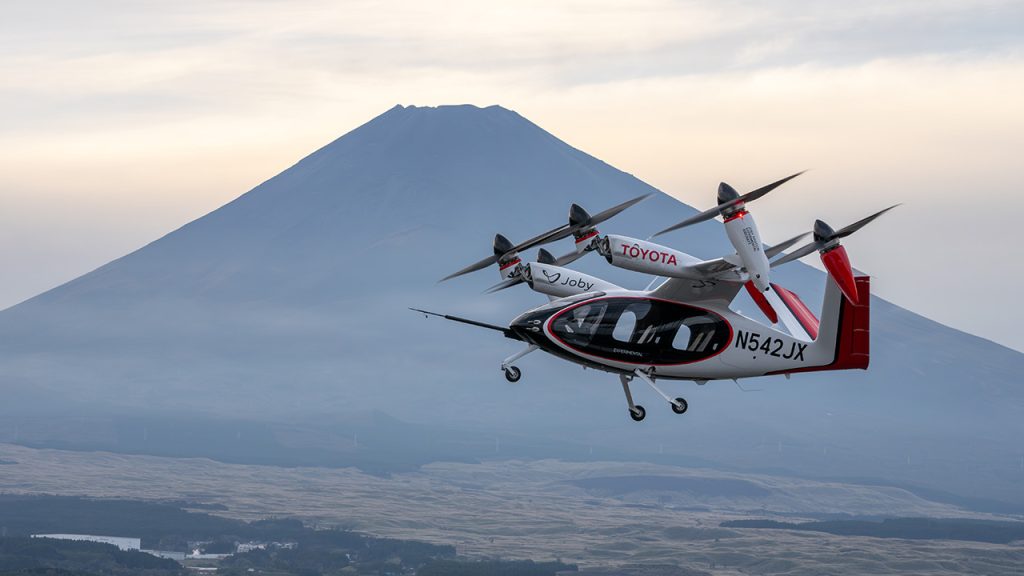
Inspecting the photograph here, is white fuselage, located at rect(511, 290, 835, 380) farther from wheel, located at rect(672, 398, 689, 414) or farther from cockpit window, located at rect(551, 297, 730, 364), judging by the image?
wheel, located at rect(672, 398, 689, 414)

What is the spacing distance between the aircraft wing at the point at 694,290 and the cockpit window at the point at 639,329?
1.22ft

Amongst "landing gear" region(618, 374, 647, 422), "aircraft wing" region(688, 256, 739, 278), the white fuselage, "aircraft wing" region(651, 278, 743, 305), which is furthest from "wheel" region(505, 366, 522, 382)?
"aircraft wing" region(688, 256, 739, 278)

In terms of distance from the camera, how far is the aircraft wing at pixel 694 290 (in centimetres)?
7119

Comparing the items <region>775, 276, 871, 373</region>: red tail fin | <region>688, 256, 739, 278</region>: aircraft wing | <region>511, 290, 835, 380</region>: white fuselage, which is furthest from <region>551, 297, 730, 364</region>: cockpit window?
<region>775, 276, 871, 373</region>: red tail fin

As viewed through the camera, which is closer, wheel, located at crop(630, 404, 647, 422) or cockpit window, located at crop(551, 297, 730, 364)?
wheel, located at crop(630, 404, 647, 422)

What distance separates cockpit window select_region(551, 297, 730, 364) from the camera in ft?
233

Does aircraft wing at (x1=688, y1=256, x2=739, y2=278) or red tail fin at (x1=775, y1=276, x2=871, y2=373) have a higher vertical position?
aircraft wing at (x1=688, y1=256, x2=739, y2=278)

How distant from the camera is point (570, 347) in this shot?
233 ft

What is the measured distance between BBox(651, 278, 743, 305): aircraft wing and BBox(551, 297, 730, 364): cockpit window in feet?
1.22

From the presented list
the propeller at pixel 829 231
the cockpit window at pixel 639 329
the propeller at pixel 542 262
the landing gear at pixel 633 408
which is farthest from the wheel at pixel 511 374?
the propeller at pixel 829 231

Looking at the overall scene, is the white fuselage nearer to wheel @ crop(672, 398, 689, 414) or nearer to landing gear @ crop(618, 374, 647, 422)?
landing gear @ crop(618, 374, 647, 422)

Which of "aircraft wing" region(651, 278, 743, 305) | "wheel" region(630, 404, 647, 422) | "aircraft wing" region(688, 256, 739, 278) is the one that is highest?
"aircraft wing" region(688, 256, 739, 278)

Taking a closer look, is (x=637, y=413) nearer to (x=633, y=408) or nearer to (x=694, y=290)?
(x=633, y=408)

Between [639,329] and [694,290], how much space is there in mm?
3144
